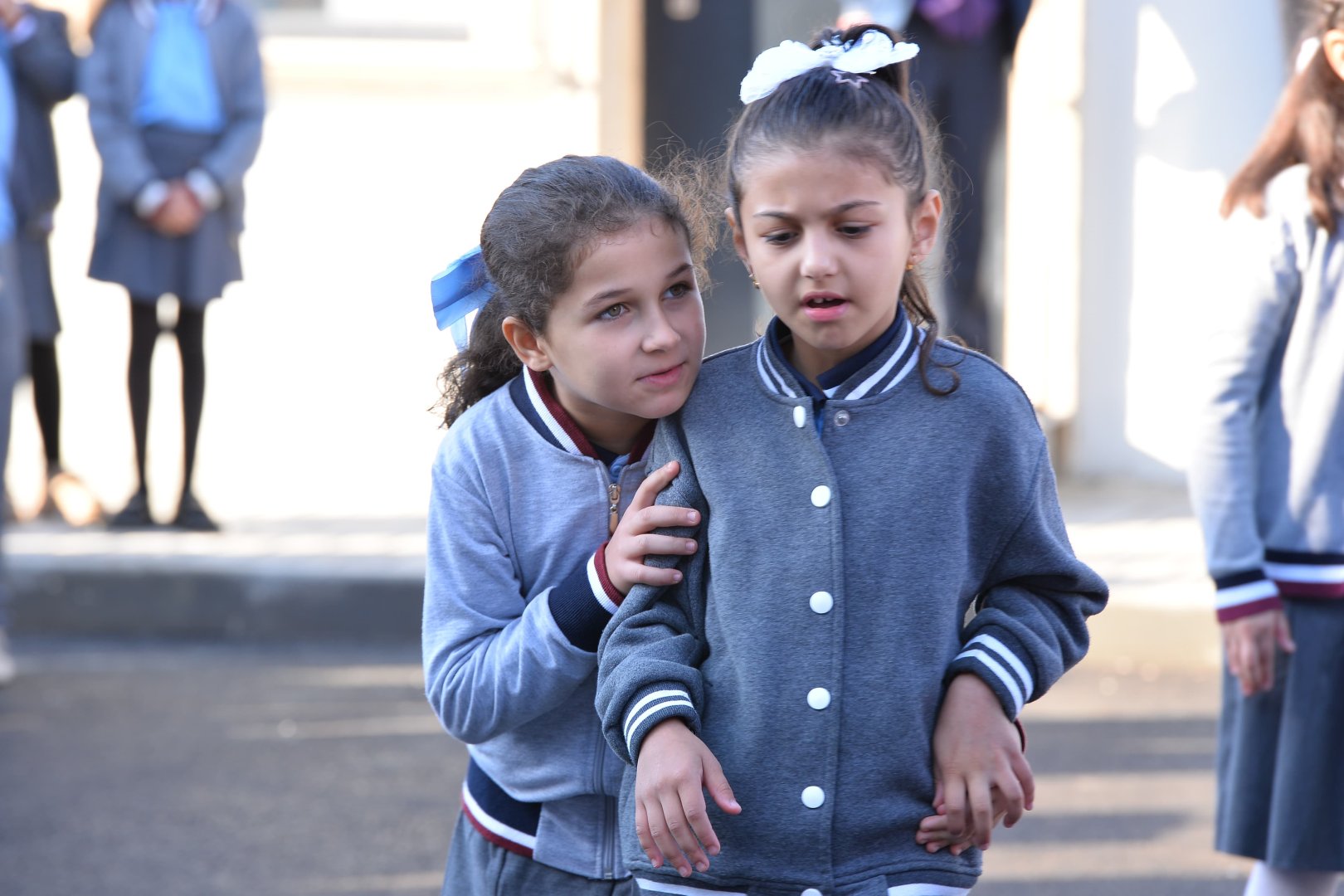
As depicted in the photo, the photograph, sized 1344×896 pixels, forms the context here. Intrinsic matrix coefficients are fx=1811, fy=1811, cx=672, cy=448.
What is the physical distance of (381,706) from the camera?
17.3 feet

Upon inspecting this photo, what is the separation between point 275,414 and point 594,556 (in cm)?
626

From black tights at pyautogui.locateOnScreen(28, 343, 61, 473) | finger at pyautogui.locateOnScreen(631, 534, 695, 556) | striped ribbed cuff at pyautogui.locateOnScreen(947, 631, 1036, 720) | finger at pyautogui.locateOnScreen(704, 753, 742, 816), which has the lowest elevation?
black tights at pyautogui.locateOnScreen(28, 343, 61, 473)

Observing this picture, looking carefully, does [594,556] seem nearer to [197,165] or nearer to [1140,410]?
[197,165]

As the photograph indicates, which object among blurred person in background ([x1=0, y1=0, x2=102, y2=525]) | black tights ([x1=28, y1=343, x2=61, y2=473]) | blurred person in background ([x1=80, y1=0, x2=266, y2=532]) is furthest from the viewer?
black tights ([x1=28, y1=343, x2=61, y2=473])

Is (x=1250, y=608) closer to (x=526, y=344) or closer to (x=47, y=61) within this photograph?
(x=526, y=344)

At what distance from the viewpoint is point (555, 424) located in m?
2.12

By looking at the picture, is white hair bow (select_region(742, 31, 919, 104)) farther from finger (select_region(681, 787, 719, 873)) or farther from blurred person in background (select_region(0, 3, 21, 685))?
blurred person in background (select_region(0, 3, 21, 685))

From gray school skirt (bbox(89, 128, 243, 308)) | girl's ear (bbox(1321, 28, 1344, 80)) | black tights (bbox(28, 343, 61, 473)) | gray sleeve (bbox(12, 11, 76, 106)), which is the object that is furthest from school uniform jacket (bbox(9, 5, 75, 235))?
girl's ear (bbox(1321, 28, 1344, 80))

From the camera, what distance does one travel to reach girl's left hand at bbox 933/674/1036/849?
1883mm

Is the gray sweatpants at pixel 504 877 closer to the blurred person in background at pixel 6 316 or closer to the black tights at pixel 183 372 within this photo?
the blurred person in background at pixel 6 316

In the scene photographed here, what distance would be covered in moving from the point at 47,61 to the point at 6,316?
1647mm

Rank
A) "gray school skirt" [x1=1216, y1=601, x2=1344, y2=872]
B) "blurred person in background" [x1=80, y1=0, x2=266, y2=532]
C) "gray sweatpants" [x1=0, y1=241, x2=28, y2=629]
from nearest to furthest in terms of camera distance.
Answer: "gray school skirt" [x1=1216, y1=601, x2=1344, y2=872] < "gray sweatpants" [x1=0, y1=241, x2=28, y2=629] < "blurred person in background" [x1=80, y1=0, x2=266, y2=532]

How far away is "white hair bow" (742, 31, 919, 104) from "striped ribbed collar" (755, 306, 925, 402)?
272 millimetres

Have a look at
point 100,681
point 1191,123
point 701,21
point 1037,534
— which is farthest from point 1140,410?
point 1037,534
